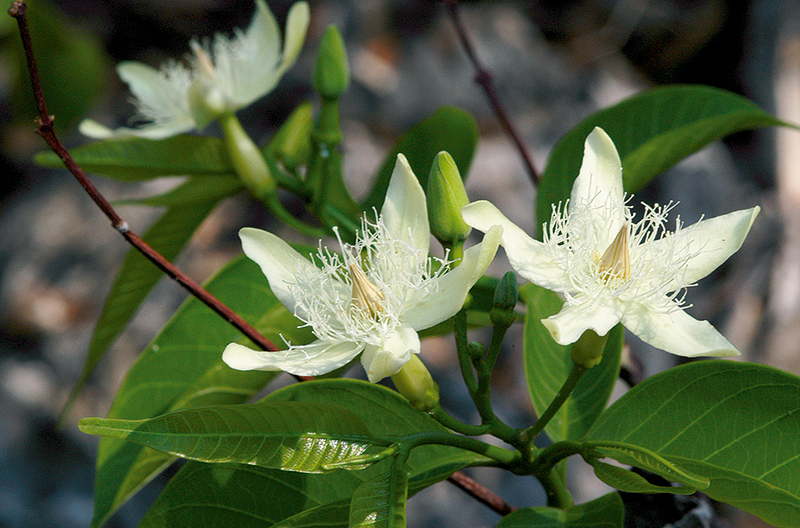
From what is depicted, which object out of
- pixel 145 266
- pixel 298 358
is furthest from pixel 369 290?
pixel 145 266

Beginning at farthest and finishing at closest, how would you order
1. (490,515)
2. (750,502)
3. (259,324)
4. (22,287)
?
(22,287), (490,515), (259,324), (750,502)

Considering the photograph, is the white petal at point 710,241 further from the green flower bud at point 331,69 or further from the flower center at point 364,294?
the green flower bud at point 331,69

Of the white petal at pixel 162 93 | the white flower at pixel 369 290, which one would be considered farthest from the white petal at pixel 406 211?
Answer: the white petal at pixel 162 93

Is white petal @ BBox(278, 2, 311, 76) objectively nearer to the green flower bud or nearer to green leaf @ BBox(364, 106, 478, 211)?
the green flower bud

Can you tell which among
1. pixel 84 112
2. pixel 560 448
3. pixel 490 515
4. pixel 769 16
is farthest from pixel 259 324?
pixel 769 16

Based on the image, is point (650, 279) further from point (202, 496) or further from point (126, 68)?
point (126, 68)

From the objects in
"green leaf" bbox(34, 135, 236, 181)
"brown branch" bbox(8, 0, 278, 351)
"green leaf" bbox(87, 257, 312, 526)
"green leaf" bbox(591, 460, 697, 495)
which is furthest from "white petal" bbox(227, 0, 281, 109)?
"green leaf" bbox(591, 460, 697, 495)
